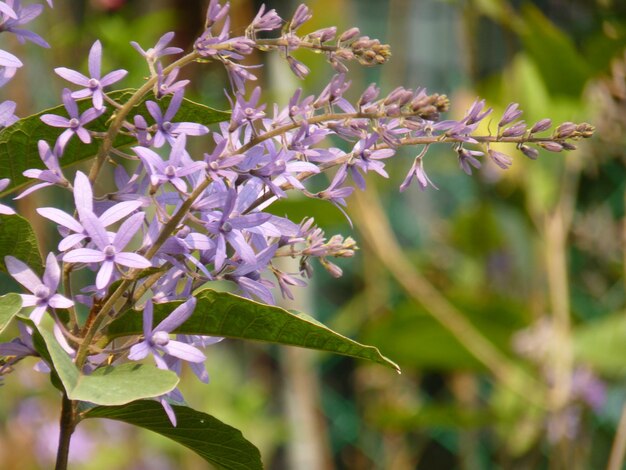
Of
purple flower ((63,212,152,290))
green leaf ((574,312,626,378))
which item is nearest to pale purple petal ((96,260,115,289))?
purple flower ((63,212,152,290))

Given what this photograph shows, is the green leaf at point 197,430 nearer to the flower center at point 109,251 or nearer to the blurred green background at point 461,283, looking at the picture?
the flower center at point 109,251

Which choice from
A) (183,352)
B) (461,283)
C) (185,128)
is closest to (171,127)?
(185,128)

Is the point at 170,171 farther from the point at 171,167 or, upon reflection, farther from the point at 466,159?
the point at 466,159

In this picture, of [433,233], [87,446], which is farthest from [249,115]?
[87,446]

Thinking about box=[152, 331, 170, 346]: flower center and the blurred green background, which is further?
the blurred green background

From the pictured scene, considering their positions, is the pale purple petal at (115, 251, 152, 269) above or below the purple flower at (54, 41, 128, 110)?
below

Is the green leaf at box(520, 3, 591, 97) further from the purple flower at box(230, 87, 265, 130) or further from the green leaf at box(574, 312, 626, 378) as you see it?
the purple flower at box(230, 87, 265, 130)
